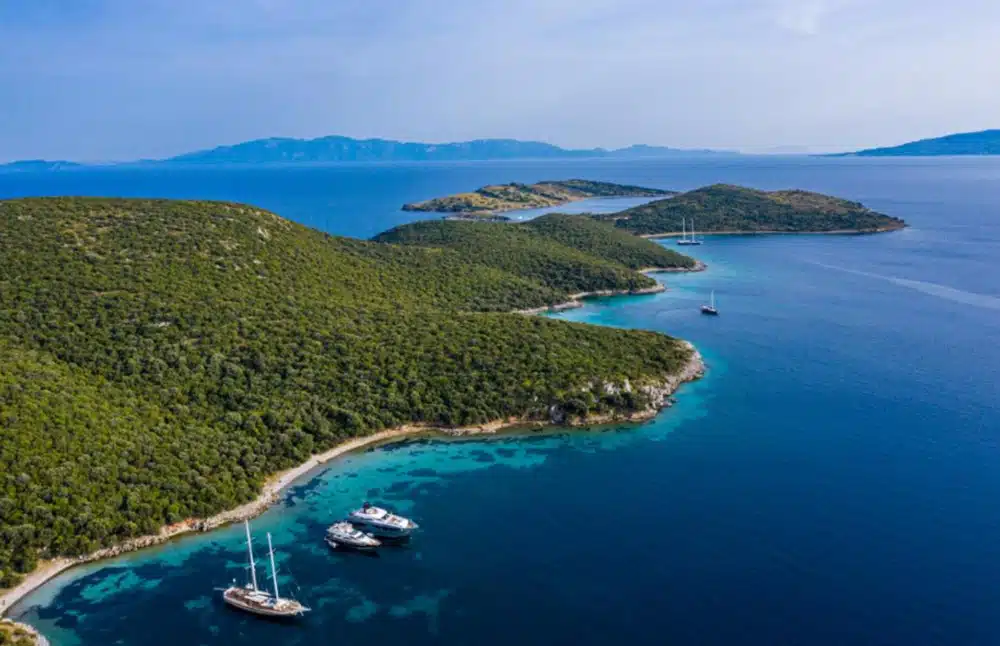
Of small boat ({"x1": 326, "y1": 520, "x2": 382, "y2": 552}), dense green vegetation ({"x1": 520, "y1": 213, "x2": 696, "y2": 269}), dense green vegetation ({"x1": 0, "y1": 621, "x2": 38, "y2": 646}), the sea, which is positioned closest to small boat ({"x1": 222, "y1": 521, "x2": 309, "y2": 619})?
the sea

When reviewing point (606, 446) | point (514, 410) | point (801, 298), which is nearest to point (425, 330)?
point (514, 410)

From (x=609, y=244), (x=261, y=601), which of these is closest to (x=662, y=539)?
(x=261, y=601)

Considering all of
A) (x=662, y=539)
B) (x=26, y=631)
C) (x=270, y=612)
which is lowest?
(x=270, y=612)

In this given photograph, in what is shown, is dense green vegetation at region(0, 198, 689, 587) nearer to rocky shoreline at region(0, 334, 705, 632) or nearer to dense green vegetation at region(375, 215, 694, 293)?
rocky shoreline at region(0, 334, 705, 632)

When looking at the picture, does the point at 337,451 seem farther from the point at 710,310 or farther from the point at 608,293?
the point at 608,293

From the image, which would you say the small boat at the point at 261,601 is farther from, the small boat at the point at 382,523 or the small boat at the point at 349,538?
the small boat at the point at 382,523

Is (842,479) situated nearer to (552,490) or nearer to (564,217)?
Answer: (552,490)
